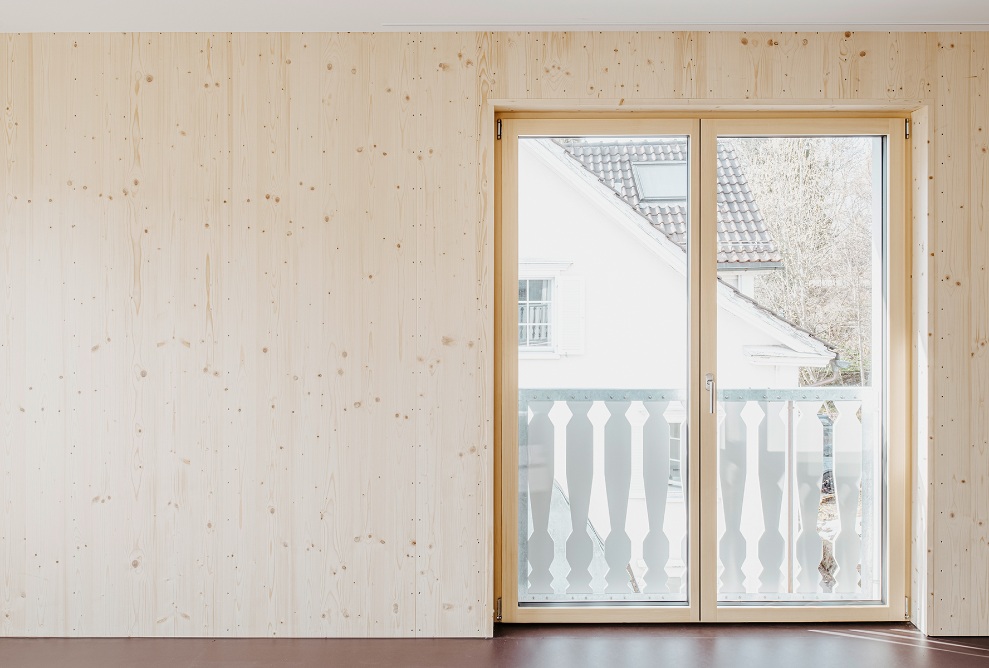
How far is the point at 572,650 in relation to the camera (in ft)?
9.15

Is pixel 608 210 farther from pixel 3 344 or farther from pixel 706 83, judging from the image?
pixel 3 344

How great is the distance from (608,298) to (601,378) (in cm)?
36

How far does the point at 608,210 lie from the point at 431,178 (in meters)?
0.80

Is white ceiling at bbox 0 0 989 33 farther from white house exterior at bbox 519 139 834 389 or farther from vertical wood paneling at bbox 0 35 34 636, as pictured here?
white house exterior at bbox 519 139 834 389

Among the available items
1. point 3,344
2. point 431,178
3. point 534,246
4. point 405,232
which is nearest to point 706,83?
point 534,246

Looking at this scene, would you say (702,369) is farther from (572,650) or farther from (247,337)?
(247,337)

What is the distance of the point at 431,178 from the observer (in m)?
2.89

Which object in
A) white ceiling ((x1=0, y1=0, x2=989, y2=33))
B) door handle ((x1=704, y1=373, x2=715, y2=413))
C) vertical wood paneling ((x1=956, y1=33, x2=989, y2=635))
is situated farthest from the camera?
door handle ((x1=704, y1=373, x2=715, y2=413))

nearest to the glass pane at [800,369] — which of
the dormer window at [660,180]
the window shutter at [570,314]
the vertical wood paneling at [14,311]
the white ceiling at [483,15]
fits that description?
the dormer window at [660,180]

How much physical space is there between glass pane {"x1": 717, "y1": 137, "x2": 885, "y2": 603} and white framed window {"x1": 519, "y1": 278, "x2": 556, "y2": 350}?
29.5 inches

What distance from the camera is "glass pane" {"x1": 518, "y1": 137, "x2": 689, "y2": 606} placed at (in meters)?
3.02

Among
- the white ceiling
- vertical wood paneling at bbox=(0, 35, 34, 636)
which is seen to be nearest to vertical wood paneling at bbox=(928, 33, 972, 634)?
the white ceiling

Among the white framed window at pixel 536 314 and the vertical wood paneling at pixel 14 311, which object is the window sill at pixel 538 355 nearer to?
the white framed window at pixel 536 314

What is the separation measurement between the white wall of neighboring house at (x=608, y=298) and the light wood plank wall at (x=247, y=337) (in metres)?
0.26
